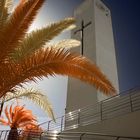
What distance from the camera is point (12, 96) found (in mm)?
9898

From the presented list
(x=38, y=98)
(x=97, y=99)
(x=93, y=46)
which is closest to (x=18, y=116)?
(x=97, y=99)

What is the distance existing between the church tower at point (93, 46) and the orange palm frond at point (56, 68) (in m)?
7.14

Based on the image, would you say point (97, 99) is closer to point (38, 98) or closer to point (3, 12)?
point (38, 98)

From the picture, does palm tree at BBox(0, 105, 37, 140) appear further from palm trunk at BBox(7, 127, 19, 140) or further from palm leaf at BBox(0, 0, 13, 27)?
palm leaf at BBox(0, 0, 13, 27)

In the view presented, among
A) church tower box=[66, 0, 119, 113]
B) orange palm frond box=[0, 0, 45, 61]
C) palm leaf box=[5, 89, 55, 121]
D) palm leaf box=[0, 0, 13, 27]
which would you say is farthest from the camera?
church tower box=[66, 0, 119, 113]

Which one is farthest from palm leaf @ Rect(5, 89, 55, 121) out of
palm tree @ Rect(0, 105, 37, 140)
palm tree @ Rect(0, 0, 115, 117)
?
palm tree @ Rect(0, 105, 37, 140)

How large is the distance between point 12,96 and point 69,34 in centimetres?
1354

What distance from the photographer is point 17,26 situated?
263 inches

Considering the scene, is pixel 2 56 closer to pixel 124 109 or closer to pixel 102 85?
pixel 102 85

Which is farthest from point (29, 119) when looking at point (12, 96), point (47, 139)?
point (12, 96)

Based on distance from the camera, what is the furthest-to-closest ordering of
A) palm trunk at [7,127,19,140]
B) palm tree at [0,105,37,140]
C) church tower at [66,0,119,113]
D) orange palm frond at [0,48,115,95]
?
1. palm tree at [0,105,37,140]
2. church tower at [66,0,119,113]
3. palm trunk at [7,127,19,140]
4. orange palm frond at [0,48,115,95]

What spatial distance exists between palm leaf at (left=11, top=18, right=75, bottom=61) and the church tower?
753cm

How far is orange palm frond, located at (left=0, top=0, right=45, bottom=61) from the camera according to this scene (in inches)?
260

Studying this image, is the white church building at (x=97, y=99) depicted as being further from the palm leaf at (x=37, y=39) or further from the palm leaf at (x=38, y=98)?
the palm leaf at (x=37, y=39)
